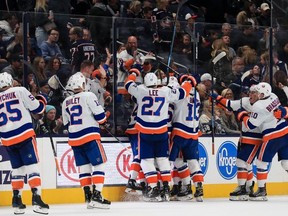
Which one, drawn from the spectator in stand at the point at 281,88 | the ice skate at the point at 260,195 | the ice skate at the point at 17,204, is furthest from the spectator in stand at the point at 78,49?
the spectator in stand at the point at 281,88

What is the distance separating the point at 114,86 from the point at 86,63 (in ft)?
1.95

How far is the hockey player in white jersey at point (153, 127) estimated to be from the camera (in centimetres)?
1323

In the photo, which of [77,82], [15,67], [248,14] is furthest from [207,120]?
[248,14]

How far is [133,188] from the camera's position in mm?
13602

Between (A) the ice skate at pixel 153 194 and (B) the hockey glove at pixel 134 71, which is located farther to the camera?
(B) the hockey glove at pixel 134 71

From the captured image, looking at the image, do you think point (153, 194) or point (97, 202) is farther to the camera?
point (153, 194)

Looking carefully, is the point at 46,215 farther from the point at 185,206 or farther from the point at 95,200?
the point at 185,206

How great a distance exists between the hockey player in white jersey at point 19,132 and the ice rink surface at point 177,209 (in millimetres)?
424

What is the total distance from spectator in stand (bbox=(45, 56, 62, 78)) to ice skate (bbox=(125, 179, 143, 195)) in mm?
1718

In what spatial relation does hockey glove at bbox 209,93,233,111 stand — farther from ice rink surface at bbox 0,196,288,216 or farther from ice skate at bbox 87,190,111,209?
ice skate at bbox 87,190,111,209

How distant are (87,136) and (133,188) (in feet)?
5.25

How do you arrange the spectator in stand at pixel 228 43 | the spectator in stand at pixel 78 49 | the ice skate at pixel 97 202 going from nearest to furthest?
the ice skate at pixel 97 202 < the spectator in stand at pixel 78 49 < the spectator in stand at pixel 228 43

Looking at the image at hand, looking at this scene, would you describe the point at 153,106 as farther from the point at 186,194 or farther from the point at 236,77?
the point at 236,77

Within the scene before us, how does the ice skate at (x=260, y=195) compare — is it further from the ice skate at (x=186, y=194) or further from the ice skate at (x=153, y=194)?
the ice skate at (x=153, y=194)
